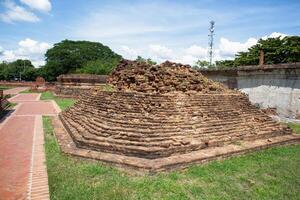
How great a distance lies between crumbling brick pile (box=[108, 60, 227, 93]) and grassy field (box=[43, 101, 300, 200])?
3.14 meters

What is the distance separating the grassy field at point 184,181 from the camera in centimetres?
528

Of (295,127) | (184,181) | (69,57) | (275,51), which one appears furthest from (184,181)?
(69,57)

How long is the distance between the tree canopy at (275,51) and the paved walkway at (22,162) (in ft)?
59.9

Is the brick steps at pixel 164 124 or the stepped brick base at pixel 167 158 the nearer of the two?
the stepped brick base at pixel 167 158

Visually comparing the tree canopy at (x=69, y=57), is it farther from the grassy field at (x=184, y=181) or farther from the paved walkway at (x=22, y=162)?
the grassy field at (x=184, y=181)

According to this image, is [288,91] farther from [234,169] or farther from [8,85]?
[8,85]

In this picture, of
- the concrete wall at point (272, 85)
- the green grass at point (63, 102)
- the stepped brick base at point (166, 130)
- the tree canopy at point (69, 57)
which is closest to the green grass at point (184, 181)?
the stepped brick base at point (166, 130)

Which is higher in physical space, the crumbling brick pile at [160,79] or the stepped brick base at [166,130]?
the crumbling brick pile at [160,79]

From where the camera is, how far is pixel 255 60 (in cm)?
2489

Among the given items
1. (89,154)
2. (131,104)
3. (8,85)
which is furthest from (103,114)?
(8,85)

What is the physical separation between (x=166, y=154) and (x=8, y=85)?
4568 cm

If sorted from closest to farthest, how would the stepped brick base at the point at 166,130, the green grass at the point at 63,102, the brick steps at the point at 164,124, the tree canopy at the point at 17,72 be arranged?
1. the stepped brick base at the point at 166,130
2. the brick steps at the point at 164,124
3. the green grass at the point at 63,102
4. the tree canopy at the point at 17,72

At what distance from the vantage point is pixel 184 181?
5910 mm

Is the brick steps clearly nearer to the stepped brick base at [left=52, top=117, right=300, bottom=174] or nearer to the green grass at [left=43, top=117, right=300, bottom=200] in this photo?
the stepped brick base at [left=52, top=117, right=300, bottom=174]
